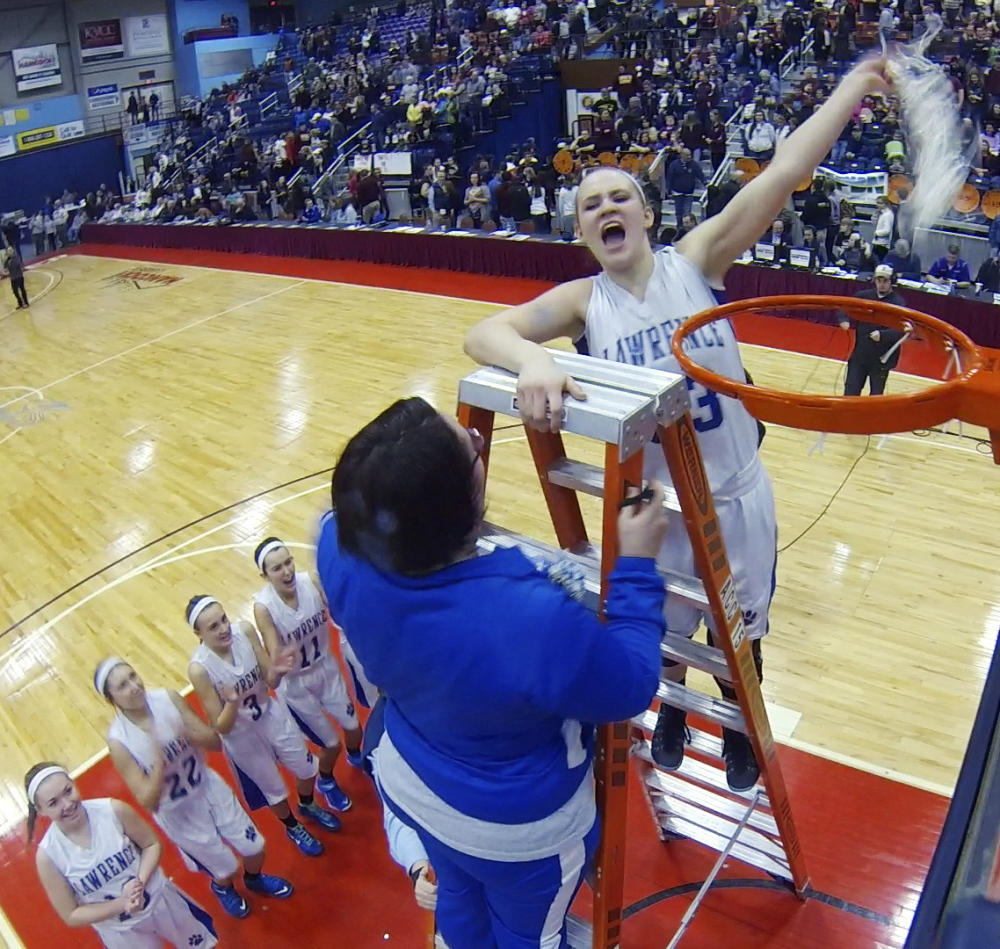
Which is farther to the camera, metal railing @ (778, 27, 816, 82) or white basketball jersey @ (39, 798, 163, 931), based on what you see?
metal railing @ (778, 27, 816, 82)

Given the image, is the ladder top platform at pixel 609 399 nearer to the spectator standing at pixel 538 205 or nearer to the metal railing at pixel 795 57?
the spectator standing at pixel 538 205

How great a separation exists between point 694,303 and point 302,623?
118 inches

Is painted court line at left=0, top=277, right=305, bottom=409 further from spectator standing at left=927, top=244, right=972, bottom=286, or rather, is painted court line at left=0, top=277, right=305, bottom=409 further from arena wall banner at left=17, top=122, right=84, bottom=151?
arena wall banner at left=17, top=122, right=84, bottom=151

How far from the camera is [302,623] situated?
193 inches

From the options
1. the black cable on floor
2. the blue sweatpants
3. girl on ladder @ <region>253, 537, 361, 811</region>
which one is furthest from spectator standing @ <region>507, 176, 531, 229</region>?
the blue sweatpants

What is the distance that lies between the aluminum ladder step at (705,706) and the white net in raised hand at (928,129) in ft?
5.76

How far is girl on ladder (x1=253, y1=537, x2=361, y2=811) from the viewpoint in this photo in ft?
15.9

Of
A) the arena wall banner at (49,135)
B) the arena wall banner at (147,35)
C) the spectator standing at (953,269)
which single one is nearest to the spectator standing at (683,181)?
the spectator standing at (953,269)

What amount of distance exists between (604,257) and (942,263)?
9.21 metres

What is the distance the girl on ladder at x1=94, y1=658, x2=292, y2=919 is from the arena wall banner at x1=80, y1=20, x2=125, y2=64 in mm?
29811

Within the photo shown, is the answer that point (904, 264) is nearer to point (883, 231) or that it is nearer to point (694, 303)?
point (883, 231)

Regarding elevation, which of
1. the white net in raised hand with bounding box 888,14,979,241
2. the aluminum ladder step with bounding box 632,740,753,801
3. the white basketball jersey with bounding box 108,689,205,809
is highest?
the white net in raised hand with bounding box 888,14,979,241

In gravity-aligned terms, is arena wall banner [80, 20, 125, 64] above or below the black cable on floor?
above

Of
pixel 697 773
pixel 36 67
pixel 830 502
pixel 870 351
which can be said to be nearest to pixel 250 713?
pixel 697 773
